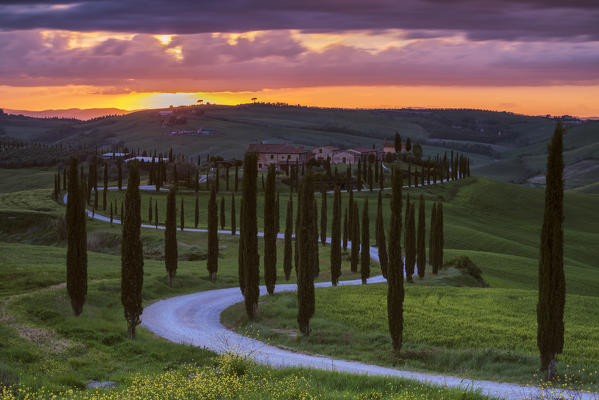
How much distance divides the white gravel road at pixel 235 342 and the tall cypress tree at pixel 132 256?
128 inches

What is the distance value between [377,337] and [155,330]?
14.4m

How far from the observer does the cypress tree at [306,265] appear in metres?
35.6

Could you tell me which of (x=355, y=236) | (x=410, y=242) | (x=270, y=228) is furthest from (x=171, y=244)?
(x=410, y=242)

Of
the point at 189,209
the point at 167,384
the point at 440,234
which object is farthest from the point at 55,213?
the point at 167,384

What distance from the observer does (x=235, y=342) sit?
35.4 meters

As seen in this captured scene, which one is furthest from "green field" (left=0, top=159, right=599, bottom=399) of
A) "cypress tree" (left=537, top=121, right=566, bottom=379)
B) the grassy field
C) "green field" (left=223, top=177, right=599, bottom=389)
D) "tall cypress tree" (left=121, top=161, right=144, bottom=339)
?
"cypress tree" (left=537, top=121, right=566, bottom=379)

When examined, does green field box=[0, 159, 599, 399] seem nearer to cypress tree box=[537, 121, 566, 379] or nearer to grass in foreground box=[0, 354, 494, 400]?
grass in foreground box=[0, 354, 494, 400]

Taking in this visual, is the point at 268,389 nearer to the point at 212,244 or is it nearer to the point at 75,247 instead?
the point at 75,247

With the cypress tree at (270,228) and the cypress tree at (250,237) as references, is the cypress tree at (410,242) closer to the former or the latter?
the cypress tree at (270,228)

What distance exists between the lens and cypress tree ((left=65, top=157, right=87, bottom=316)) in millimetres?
37906

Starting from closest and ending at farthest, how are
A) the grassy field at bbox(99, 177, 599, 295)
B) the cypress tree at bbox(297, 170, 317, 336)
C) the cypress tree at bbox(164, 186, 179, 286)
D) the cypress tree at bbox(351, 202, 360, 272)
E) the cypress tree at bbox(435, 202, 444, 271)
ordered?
the cypress tree at bbox(297, 170, 317, 336) → the cypress tree at bbox(164, 186, 179, 286) → the cypress tree at bbox(435, 202, 444, 271) → the cypress tree at bbox(351, 202, 360, 272) → the grassy field at bbox(99, 177, 599, 295)

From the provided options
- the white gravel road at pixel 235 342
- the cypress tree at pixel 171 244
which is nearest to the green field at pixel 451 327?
the white gravel road at pixel 235 342

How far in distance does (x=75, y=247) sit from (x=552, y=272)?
28586mm

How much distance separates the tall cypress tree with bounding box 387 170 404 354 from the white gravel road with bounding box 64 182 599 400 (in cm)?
262
